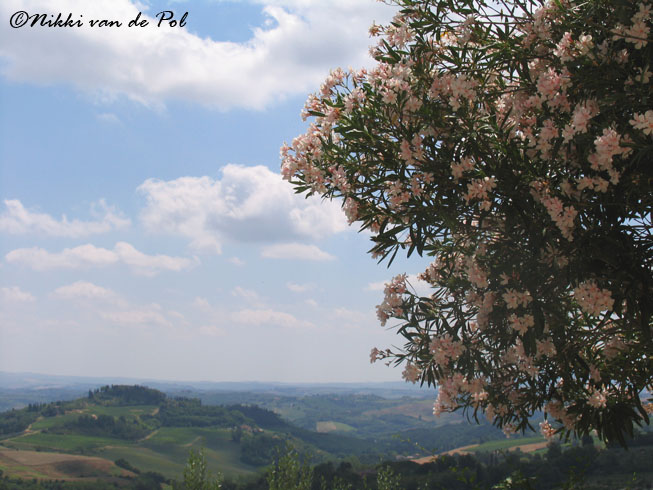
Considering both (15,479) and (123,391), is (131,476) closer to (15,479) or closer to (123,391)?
(15,479)

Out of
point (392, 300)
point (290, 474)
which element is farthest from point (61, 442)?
point (392, 300)

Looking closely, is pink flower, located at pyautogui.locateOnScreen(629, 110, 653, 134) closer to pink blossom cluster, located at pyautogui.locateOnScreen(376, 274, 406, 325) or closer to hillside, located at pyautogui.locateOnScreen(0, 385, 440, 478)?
pink blossom cluster, located at pyautogui.locateOnScreen(376, 274, 406, 325)

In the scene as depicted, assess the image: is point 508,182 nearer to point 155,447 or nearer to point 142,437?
point 155,447

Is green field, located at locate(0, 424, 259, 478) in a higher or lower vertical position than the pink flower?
lower

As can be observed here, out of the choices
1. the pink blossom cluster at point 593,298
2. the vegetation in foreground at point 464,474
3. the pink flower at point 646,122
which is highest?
the pink flower at point 646,122

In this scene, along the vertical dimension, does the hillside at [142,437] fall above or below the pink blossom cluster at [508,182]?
below

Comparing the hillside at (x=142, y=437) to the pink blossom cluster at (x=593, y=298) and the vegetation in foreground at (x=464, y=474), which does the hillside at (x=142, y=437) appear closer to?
the vegetation in foreground at (x=464, y=474)

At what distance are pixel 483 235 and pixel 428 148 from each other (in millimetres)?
971

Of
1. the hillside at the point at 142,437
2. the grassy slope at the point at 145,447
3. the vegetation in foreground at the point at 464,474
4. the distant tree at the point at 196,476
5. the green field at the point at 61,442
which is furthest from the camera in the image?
the green field at the point at 61,442

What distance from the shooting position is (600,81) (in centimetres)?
405

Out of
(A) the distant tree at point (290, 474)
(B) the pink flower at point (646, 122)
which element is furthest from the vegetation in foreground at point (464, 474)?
(B) the pink flower at point (646, 122)

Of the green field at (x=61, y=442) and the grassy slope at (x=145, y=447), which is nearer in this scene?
the grassy slope at (x=145, y=447)

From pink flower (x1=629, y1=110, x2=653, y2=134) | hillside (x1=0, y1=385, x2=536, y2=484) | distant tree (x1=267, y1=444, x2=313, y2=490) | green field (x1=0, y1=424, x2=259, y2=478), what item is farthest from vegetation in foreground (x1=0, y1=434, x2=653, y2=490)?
green field (x1=0, y1=424, x2=259, y2=478)

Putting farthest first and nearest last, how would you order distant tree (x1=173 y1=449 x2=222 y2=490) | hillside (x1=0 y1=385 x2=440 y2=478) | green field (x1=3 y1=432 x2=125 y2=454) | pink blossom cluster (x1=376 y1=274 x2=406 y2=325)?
green field (x1=3 y1=432 x2=125 y2=454) < hillside (x1=0 y1=385 x2=440 y2=478) < distant tree (x1=173 y1=449 x2=222 y2=490) < pink blossom cluster (x1=376 y1=274 x2=406 y2=325)
